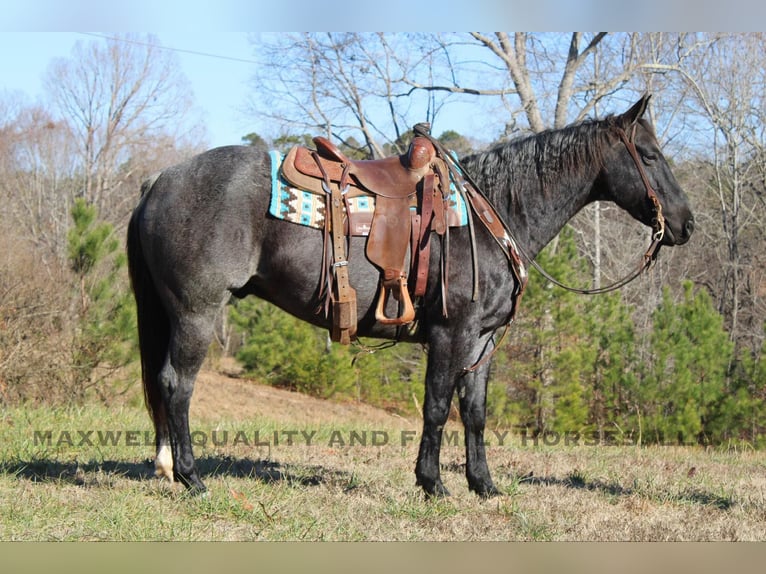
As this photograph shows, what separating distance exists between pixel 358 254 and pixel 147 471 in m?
2.26

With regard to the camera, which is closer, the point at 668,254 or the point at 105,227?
the point at 105,227

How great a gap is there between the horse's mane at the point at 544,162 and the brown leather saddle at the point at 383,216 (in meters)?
0.49

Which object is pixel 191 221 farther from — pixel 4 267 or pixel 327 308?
pixel 4 267

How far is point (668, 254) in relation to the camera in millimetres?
21656

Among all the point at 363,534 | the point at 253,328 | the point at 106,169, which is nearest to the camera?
the point at 363,534

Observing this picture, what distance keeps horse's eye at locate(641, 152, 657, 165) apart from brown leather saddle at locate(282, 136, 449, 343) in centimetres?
132

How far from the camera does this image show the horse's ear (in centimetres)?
450

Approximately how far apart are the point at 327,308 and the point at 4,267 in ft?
23.1

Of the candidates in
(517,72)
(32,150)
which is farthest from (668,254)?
(32,150)

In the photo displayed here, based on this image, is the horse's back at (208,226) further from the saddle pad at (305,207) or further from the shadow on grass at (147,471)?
the shadow on grass at (147,471)

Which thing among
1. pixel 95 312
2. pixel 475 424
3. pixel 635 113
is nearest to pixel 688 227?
pixel 635 113

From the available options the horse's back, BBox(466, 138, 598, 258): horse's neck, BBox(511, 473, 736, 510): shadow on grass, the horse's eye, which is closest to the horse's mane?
BBox(466, 138, 598, 258): horse's neck

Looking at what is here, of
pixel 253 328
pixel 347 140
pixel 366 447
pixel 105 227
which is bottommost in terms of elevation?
pixel 366 447

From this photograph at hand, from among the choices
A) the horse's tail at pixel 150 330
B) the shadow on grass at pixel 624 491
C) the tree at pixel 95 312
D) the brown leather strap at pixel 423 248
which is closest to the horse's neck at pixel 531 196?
the brown leather strap at pixel 423 248
